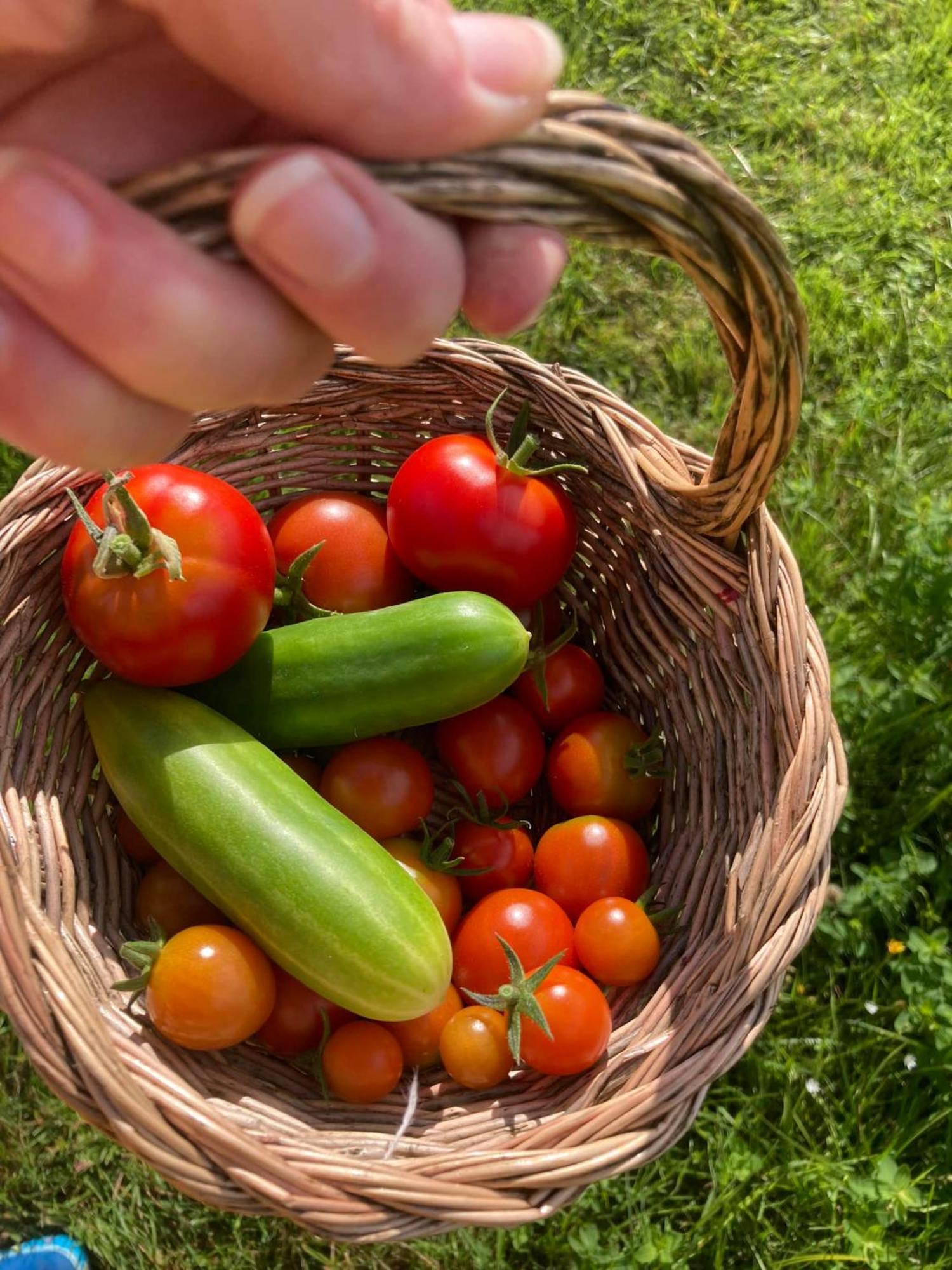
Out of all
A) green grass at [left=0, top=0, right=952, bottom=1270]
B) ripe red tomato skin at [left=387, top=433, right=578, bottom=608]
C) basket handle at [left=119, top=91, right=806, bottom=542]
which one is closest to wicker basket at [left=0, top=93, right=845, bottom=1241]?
basket handle at [left=119, top=91, right=806, bottom=542]

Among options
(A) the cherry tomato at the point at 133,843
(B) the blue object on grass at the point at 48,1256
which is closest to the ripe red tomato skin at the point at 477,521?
(A) the cherry tomato at the point at 133,843

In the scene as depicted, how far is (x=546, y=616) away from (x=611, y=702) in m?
0.15

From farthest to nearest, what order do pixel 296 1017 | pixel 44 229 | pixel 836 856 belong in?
pixel 836 856 < pixel 296 1017 < pixel 44 229

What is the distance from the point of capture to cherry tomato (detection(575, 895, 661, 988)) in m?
1.08

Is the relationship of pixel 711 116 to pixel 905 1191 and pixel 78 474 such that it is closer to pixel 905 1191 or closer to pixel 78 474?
pixel 78 474

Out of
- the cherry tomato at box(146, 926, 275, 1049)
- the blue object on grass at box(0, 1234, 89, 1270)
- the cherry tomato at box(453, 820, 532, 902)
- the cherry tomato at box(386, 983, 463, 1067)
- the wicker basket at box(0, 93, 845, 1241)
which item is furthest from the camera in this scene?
the blue object on grass at box(0, 1234, 89, 1270)

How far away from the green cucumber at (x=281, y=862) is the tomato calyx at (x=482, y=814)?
0.15 meters

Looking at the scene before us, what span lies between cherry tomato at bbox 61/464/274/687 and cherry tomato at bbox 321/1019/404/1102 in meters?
0.39

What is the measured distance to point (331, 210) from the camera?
1.62 feet

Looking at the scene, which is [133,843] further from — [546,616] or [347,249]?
[347,249]

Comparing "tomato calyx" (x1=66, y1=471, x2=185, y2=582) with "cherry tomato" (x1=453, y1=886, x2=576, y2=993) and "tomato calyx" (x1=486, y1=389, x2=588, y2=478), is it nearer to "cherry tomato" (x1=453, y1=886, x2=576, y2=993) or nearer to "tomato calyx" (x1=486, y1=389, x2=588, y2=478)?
"tomato calyx" (x1=486, y1=389, x2=588, y2=478)

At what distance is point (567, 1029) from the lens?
100cm

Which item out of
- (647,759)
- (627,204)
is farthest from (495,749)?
(627,204)

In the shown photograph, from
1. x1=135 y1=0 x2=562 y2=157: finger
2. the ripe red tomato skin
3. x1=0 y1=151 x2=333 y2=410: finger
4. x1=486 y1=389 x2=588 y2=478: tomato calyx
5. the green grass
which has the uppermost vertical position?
x1=135 y1=0 x2=562 y2=157: finger
